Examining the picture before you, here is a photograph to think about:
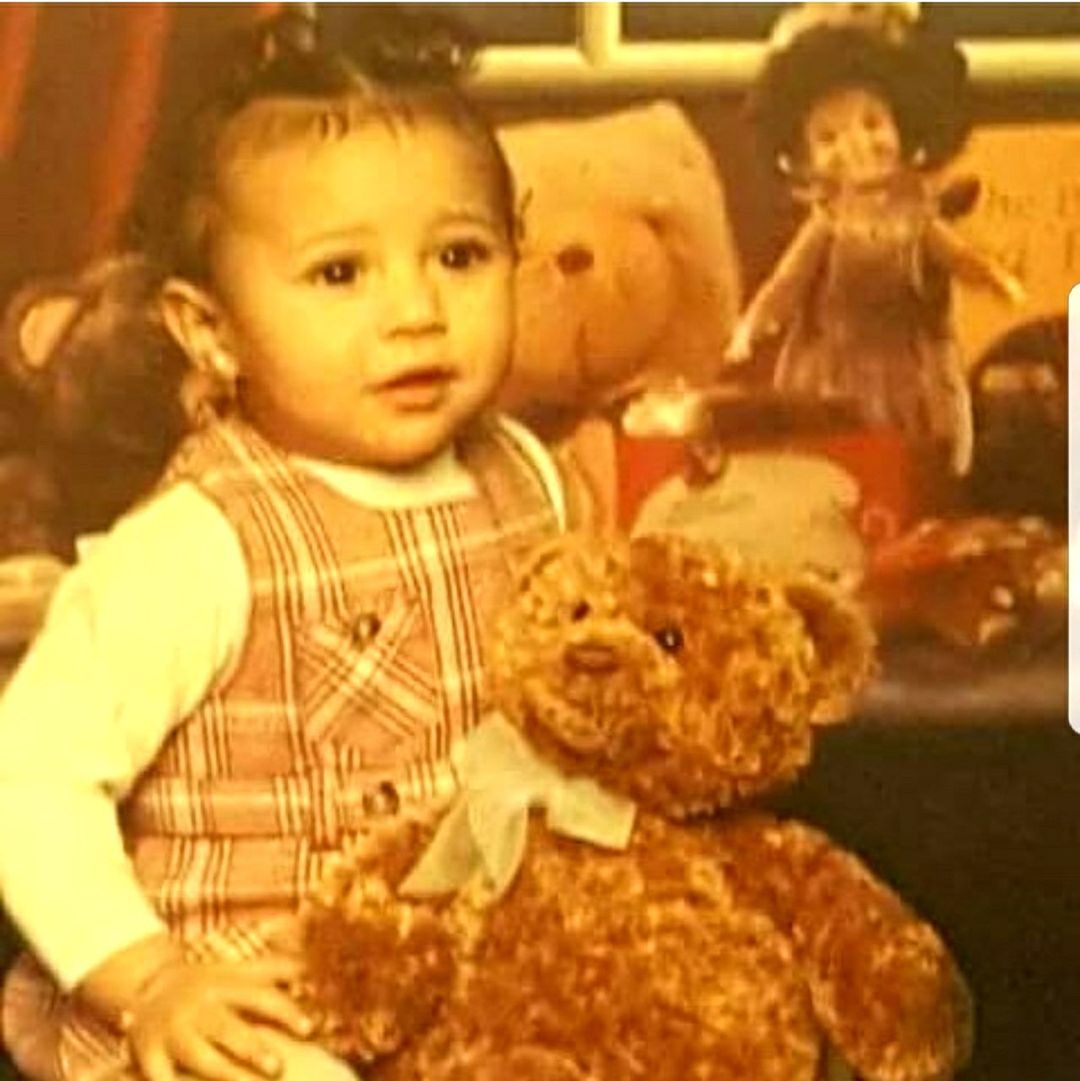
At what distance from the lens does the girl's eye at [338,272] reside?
680mm

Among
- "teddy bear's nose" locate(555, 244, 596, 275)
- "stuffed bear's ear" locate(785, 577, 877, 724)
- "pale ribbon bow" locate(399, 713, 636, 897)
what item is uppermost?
"teddy bear's nose" locate(555, 244, 596, 275)

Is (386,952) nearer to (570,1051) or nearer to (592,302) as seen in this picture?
(570,1051)

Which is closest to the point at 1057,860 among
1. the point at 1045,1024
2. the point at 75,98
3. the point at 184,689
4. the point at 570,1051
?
the point at 1045,1024

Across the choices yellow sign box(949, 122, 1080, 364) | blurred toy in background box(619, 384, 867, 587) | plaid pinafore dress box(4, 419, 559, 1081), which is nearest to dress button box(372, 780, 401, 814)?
plaid pinafore dress box(4, 419, 559, 1081)

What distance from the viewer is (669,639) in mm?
648

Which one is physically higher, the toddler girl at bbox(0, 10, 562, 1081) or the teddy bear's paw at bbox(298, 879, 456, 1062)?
the toddler girl at bbox(0, 10, 562, 1081)

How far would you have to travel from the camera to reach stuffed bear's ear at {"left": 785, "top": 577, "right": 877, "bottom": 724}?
2.20 feet

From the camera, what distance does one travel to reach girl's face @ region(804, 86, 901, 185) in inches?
27.8

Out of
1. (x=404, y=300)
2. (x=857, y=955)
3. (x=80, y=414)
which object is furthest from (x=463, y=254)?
(x=857, y=955)

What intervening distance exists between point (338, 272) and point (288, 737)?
139 millimetres

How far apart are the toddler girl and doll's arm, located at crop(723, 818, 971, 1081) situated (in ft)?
0.33

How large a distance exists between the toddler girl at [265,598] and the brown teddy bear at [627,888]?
2cm

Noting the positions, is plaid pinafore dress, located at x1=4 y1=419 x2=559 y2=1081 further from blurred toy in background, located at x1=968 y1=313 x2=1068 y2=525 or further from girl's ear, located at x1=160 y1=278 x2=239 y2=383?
blurred toy in background, located at x1=968 y1=313 x2=1068 y2=525

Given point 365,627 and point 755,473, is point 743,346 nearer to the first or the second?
point 755,473
